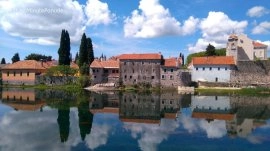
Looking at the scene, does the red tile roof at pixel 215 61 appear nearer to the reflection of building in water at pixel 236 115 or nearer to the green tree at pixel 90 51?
the green tree at pixel 90 51

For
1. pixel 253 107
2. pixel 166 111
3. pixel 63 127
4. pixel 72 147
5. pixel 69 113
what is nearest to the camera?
pixel 72 147

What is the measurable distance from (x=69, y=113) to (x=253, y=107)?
1961 cm

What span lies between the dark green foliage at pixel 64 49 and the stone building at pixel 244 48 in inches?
1358

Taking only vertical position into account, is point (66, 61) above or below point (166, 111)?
above

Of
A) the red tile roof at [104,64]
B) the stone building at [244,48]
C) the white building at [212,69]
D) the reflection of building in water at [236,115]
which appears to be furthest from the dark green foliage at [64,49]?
the reflection of building in water at [236,115]

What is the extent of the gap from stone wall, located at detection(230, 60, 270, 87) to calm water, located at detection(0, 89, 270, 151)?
27739mm

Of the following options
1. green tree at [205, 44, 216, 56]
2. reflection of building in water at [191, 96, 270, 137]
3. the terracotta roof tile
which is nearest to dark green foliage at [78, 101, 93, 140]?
reflection of building in water at [191, 96, 270, 137]

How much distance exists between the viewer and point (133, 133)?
2327cm

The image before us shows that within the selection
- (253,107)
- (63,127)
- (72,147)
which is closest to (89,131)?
(63,127)

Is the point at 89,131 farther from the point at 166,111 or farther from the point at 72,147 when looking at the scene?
the point at 166,111

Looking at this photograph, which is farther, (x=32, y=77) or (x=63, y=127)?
(x=32, y=77)

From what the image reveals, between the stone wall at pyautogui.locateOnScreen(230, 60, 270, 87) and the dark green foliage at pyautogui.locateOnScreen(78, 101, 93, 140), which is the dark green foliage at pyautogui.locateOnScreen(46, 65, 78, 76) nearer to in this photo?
the stone wall at pyautogui.locateOnScreen(230, 60, 270, 87)

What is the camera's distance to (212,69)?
67.6m

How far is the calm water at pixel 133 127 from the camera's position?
64.7ft
